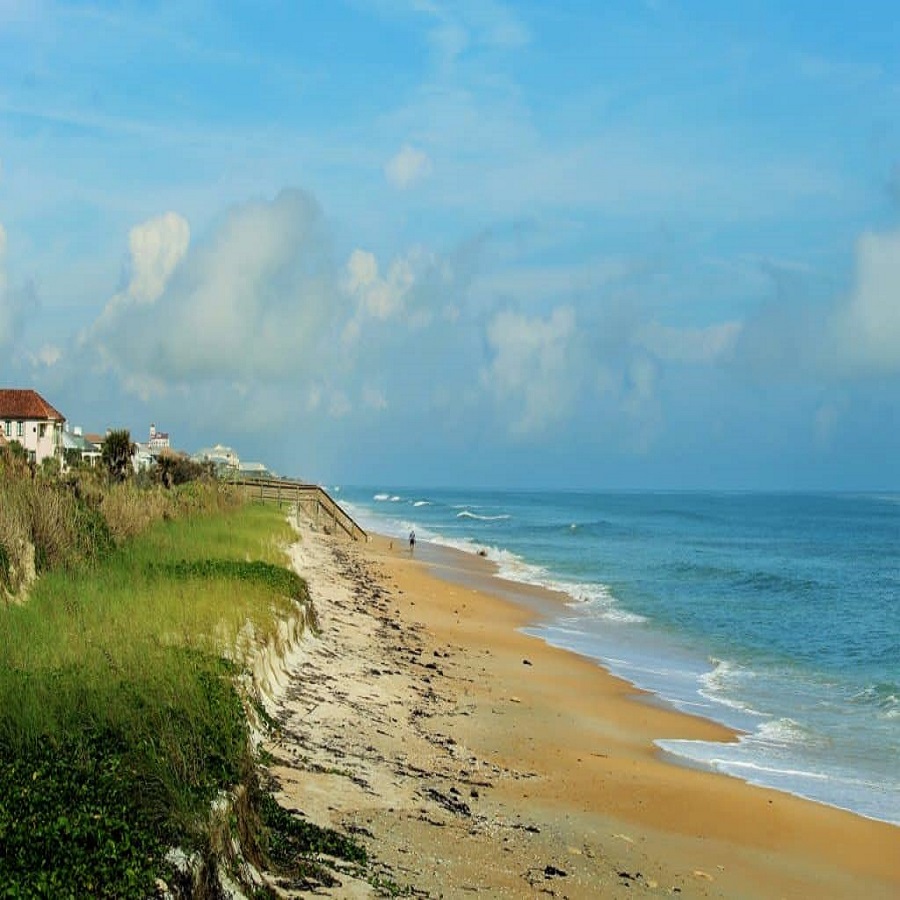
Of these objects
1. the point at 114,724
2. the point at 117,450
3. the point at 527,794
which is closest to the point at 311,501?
the point at 117,450

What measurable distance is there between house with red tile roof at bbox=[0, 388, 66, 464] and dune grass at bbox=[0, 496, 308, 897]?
200 feet

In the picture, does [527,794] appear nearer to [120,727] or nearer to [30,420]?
[120,727]

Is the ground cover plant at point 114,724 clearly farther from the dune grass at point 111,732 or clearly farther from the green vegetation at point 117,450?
the green vegetation at point 117,450

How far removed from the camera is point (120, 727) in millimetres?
7590

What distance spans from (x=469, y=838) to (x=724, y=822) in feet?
12.1

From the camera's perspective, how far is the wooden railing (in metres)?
51.8

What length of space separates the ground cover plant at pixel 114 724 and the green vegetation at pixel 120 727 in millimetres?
12

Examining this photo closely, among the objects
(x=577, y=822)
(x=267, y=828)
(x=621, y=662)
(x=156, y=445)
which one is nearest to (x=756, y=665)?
(x=621, y=662)

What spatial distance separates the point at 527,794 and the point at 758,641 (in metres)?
16.7

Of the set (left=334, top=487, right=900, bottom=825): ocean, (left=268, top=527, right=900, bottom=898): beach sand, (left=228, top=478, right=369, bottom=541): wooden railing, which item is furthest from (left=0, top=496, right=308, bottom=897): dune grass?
(left=228, top=478, right=369, bottom=541): wooden railing

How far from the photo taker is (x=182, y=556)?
1947 cm

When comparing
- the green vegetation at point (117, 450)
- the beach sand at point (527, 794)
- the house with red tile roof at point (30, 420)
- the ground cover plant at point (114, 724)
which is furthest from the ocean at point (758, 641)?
the house with red tile roof at point (30, 420)

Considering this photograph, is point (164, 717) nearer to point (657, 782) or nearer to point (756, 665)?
point (657, 782)

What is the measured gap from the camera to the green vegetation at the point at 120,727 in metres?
5.81
